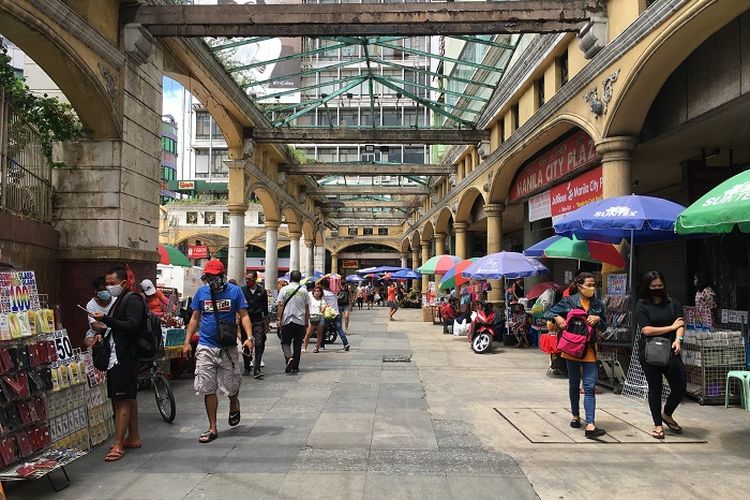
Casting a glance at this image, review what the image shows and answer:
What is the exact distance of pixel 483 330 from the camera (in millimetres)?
12359

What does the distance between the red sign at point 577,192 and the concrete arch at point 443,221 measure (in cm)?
1120

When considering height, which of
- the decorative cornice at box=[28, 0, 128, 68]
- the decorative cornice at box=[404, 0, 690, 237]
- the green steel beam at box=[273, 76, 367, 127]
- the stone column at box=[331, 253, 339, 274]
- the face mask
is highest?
the green steel beam at box=[273, 76, 367, 127]

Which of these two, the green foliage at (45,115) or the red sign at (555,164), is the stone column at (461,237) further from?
the green foliage at (45,115)

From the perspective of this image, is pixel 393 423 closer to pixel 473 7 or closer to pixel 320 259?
pixel 473 7

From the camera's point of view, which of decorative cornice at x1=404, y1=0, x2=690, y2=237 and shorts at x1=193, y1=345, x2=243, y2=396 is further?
decorative cornice at x1=404, y1=0, x2=690, y2=237

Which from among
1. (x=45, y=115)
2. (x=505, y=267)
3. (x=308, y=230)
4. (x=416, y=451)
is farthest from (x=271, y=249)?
(x=416, y=451)

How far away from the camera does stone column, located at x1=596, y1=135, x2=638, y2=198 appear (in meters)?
8.91

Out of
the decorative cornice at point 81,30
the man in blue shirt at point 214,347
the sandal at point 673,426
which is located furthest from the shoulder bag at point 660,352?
the decorative cornice at point 81,30

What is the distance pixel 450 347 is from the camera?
1356cm

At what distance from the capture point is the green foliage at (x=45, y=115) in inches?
296

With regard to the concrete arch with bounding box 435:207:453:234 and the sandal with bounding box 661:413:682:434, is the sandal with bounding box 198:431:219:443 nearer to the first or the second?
the sandal with bounding box 661:413:682:434

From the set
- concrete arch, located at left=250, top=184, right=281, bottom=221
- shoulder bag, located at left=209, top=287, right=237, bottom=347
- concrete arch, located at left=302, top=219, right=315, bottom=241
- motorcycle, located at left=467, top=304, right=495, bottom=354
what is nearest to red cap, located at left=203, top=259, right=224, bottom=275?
shoulder bag, located at left=209, top=287, right=237, bottom=347

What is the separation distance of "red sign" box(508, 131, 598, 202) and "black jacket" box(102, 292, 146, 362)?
329 inches

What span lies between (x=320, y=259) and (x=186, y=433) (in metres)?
33.6
